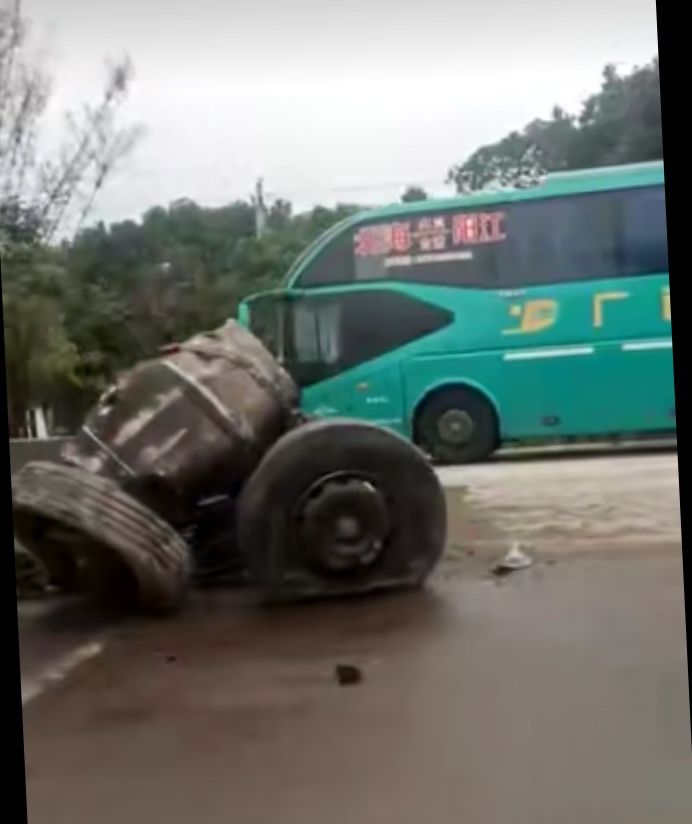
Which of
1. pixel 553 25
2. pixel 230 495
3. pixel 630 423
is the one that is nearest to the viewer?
pixel 553 25

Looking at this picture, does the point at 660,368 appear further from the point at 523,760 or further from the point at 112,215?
the point at 112,215

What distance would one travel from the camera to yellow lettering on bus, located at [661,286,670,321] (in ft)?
6.77

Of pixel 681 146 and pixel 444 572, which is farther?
pixel 444 572

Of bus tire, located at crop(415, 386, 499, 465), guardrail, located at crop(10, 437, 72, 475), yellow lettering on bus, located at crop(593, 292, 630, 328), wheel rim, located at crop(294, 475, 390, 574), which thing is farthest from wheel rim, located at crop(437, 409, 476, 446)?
guardrail, located at crop(10, 437, 72, 475)

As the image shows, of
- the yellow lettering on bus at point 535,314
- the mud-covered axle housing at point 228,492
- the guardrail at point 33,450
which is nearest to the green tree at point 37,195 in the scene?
the guardrail at point 33,450

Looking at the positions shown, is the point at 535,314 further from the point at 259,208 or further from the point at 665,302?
the point at 259,208

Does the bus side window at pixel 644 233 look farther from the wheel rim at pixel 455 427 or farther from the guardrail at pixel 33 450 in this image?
the guardrail at pixel 33 450

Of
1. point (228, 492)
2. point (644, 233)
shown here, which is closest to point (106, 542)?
point (228, 492)

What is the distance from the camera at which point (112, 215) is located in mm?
2074

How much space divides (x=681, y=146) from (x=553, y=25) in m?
0.35

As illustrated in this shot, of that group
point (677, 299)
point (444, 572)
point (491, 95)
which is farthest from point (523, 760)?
point (491, 95)

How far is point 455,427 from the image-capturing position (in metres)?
2.19

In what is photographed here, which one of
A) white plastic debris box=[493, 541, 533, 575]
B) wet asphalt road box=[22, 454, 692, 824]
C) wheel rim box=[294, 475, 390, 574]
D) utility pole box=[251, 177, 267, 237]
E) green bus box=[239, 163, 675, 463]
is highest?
utility pole box=[251, 177, 267, 237]

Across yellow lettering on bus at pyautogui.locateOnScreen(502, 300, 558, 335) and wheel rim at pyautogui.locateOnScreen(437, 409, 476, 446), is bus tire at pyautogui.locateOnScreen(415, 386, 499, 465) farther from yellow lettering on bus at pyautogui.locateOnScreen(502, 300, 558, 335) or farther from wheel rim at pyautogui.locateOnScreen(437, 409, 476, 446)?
yellow lettering on bus at pyautogui.locateOnScreen(502, 300, 558, 335)
